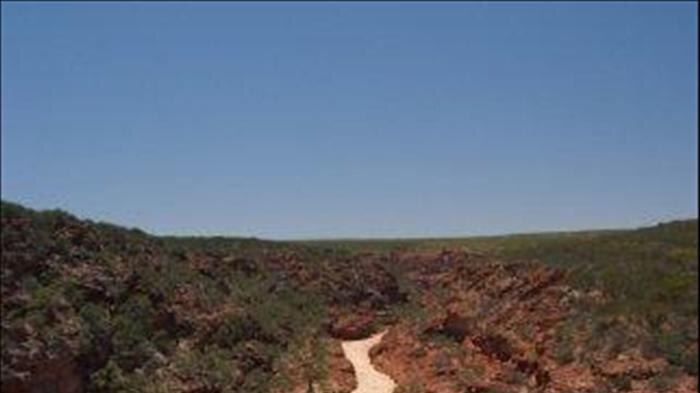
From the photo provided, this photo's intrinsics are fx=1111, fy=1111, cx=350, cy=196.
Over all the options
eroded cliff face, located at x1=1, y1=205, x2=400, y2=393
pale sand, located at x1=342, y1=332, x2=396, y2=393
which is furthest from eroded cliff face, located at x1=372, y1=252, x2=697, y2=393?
eroded cliff face, located at x1=1, y1=205, x2=400, y2=393

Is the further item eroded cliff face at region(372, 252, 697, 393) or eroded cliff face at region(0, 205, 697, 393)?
eroded cliff face at region(0, 205, 697, 393)

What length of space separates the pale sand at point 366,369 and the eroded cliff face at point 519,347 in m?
0.63

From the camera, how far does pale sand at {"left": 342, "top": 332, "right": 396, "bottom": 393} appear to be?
55213mm

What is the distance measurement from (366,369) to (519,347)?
41.3 feet

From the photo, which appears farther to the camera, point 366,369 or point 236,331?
point 366,369

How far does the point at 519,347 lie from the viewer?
165 ft

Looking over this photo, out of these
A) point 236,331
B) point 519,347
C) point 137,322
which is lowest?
point 236,331

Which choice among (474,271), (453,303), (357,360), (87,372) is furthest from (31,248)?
(474,271)

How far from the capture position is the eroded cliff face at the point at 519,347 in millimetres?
43000

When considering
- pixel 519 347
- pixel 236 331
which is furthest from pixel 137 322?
pixel 519 347

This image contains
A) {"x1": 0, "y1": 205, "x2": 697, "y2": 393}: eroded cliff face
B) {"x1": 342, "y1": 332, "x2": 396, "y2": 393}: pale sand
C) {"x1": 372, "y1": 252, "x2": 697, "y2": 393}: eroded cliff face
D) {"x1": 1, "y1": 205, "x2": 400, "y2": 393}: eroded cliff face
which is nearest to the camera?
{"x1": 372, "y1": 252, "x2": 697, "y2": 393}: eroded cliff face

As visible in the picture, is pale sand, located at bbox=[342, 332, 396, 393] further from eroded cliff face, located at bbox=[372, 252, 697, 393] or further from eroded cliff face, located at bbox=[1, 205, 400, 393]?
eroded cliff face, located at bbox=[1, 205, 400, 393]

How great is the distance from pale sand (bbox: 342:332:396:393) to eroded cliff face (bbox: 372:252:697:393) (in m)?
0.63

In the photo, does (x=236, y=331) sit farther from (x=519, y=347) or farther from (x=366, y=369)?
(x=519, y=347)
